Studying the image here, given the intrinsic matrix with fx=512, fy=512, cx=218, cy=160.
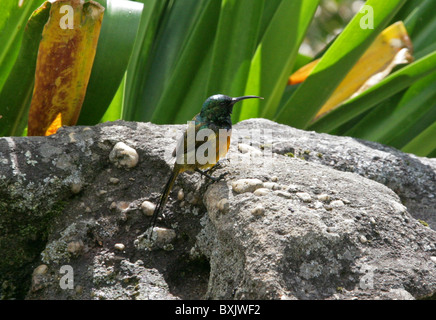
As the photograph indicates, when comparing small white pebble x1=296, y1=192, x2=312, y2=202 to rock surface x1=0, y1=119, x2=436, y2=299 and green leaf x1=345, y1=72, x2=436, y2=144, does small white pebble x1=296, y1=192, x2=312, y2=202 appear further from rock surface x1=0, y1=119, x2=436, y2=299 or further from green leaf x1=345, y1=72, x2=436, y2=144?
green leaf x1=345, y1=72, x2=436, y2=144

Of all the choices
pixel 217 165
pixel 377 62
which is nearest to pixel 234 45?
pixel 377 62

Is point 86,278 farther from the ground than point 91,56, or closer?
closer

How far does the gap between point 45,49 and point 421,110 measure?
8.18 feet

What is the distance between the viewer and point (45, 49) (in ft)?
7.73

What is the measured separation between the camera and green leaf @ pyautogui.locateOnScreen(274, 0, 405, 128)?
122 inches

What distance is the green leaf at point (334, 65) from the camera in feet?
10.2

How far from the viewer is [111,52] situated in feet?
8.66

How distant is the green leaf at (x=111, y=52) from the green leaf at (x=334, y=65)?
1191 mm

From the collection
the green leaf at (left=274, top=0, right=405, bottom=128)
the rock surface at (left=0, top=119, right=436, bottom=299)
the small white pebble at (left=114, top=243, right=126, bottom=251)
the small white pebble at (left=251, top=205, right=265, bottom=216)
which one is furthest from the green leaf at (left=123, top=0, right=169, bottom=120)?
the small white pebble at (left=251, top=205, right=265, bottom=216)

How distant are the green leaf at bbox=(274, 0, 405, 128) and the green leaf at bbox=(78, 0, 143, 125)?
3.91 ft

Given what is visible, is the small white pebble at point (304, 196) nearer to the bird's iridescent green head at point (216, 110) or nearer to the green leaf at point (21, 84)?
the bird's iridescent green head at point (216, 110)
